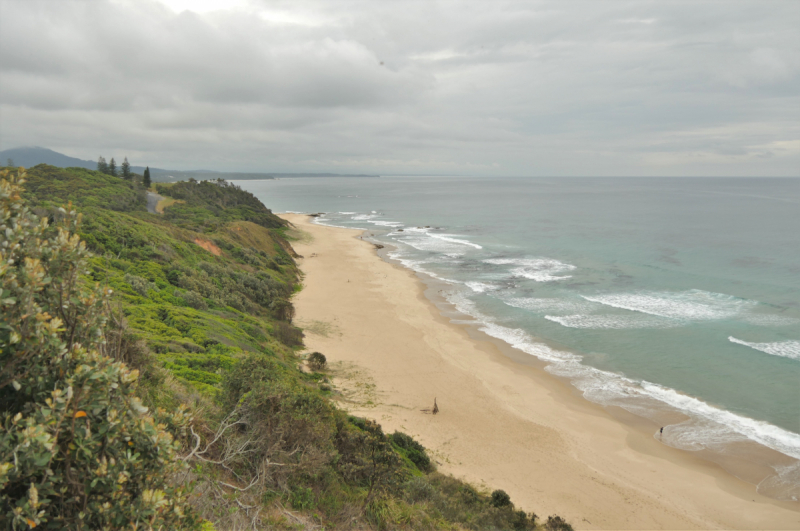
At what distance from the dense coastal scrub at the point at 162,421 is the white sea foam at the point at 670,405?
10461 mm

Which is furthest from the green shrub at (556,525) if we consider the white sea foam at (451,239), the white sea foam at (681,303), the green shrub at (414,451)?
the white sea foam at (451,239)

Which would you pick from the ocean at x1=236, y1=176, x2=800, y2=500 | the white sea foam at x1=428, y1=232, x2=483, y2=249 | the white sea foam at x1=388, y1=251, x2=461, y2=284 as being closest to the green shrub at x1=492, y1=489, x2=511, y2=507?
the ocean at x1=236, y1=176, x2=800, y2=500

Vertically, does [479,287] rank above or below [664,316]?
above

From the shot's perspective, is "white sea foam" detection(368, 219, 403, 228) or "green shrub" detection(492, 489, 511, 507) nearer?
"green shrub" detection(492, 489, 511, 507)

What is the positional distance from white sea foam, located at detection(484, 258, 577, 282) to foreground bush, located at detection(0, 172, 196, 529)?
42914 mm

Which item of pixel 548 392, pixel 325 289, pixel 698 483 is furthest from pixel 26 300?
pixel 325 289

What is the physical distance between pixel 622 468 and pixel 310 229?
67619mm

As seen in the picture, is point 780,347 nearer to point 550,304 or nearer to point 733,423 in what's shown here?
point 733,423

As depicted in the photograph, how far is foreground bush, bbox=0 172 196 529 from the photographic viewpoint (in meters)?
2.74

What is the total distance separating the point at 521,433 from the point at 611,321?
16.9m

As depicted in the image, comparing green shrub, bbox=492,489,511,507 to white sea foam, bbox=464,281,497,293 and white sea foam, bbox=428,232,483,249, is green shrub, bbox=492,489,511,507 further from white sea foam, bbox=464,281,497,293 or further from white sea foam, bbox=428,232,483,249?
white sea foam, bbox=428,232,483,249

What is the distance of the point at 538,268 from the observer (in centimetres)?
4866

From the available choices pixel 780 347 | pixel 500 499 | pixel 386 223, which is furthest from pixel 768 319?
pixel 386 223

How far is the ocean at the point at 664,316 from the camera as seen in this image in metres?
19.2
